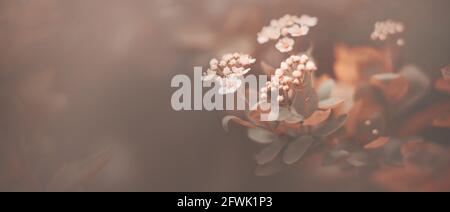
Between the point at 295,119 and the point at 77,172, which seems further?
the point at 77,172

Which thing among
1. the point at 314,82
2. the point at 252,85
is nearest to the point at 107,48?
the point at 252,85

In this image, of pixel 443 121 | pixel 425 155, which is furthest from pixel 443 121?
pixel 425 155

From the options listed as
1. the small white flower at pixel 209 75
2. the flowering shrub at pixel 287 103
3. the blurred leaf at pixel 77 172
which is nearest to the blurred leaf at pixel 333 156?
the flowering shrub at pixel 287 103

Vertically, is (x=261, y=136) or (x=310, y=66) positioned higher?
(x=310, y=66)

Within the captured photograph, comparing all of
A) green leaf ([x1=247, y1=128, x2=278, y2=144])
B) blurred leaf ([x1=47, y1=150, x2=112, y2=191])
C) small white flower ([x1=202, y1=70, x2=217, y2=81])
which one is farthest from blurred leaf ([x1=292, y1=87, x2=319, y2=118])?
blurred leaf ([x1=47, y1=150, x2=112, y2=191])

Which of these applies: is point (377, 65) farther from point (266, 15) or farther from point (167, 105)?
point (167, 105)

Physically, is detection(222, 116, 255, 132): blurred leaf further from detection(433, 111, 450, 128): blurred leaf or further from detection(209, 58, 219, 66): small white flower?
detection(433, 111, 450, 128): blurred leaf

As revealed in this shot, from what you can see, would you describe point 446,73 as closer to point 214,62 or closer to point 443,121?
point 443,121
